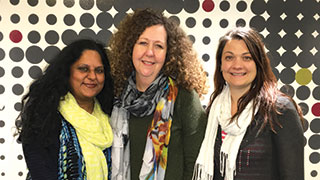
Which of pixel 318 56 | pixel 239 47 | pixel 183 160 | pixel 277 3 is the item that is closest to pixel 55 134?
pixel 183 160

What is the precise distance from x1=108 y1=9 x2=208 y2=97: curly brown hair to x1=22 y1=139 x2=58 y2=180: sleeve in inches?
22.3

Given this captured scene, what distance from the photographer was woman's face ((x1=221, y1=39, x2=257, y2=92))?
159cm

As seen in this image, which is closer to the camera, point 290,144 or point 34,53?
point 290,144

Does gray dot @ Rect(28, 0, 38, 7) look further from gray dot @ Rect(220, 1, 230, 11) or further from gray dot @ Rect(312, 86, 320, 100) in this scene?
gray dot @ Rect(312, 86, 320, 100)

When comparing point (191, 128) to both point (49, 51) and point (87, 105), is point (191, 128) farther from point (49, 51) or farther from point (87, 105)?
point (49, 51)

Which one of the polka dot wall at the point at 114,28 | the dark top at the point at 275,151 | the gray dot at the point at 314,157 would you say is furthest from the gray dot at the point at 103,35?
the gray dot at the point at 314,157

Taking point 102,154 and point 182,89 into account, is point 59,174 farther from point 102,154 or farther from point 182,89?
point 182,89

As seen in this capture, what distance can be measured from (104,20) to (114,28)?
4.3 inches

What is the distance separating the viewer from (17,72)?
103 inches

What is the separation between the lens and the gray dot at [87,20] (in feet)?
8.39

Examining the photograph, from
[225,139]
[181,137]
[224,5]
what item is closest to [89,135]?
[181,137]

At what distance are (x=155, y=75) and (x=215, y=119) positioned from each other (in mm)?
445

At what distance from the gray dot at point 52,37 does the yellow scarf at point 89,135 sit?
1005 mm

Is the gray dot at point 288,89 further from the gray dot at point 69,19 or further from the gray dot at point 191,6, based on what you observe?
the gray dot at point 69,19
